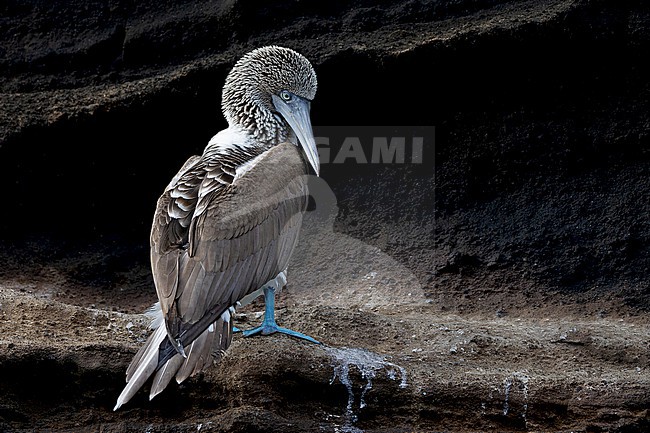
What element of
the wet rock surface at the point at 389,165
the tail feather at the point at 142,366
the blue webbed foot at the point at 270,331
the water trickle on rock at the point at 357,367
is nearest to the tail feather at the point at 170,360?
the tail feather at the point at 142,366

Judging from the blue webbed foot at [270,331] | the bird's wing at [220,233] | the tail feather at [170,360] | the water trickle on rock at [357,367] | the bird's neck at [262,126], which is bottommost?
the water trickle on rock at [357,367]

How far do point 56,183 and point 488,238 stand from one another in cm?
367

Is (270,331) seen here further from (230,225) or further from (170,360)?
(170,360)

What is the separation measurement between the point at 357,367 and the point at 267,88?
2.37 metres

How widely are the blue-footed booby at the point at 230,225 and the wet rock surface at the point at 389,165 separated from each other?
115 centimetres

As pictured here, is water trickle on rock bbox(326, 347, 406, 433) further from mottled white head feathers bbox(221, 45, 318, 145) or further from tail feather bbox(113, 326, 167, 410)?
mottled white head feathers bbox(221, 45, 318, 145)

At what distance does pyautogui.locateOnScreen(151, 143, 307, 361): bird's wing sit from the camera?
5027 mm

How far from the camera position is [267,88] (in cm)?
675

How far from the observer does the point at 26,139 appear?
7891mm

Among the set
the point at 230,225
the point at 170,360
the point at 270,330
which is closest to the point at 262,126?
the point at 230,225

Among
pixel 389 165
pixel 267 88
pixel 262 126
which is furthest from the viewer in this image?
pixel 389 165

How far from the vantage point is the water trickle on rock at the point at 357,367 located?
5.13 meters

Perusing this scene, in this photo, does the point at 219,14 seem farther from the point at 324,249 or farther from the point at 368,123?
the point at 324,249

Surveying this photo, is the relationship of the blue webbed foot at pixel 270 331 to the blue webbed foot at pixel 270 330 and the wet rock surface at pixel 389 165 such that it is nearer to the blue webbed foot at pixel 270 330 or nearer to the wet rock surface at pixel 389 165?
the blue webbed foot at pixel 270 330
